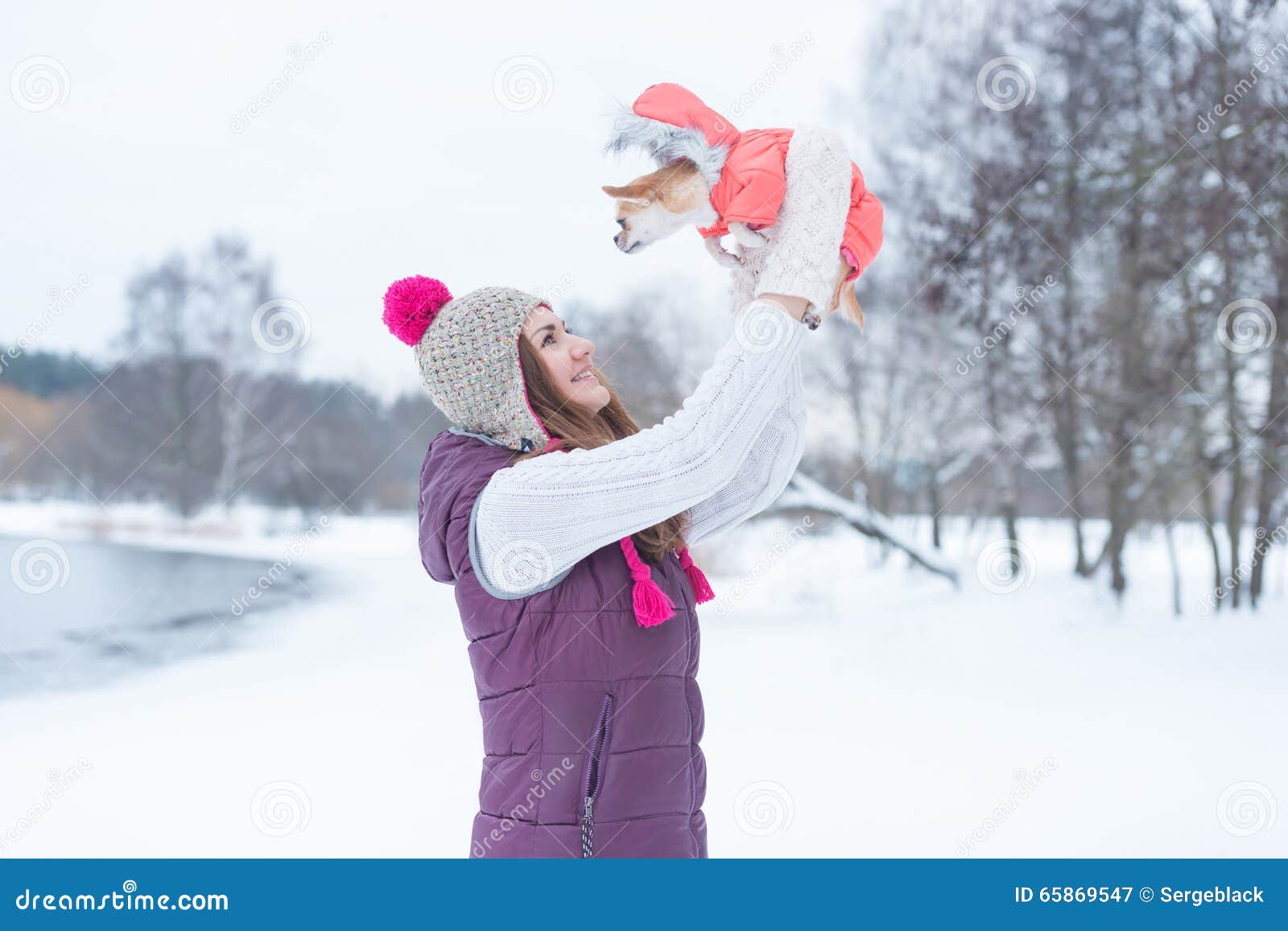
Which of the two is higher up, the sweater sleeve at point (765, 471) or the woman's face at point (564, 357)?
the woman's face at point (564, 357)

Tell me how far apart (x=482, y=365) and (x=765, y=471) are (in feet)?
1.24

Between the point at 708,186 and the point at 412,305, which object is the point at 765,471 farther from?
the point at 412,305

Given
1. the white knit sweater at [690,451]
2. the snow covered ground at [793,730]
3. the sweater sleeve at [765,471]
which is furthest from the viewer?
the snow covered ground at [793,730]

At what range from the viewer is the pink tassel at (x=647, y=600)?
3.64ft

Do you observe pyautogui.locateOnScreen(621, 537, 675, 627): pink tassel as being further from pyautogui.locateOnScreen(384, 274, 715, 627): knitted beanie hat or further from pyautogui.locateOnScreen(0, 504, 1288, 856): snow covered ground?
pyautogui.locateOnScreen(0, 504, 1288, 856): snow covered ground

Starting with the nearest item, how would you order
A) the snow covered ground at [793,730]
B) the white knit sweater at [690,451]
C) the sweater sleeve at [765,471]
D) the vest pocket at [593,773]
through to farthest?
the white knit sweater at [690,451], the vest pocket at [593,773], the sweater sleeve at [765,471], the snow covered ground at [793,730]

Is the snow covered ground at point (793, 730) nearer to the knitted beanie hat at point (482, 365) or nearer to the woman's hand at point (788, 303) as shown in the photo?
the knitted beanie hat at point (482, 365)

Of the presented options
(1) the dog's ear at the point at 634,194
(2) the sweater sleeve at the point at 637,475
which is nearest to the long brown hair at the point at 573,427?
(2) the sweater sleeve at the point at 637,475

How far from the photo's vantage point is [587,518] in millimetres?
1049

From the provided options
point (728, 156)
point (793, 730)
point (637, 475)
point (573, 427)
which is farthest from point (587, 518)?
point (793, 730)

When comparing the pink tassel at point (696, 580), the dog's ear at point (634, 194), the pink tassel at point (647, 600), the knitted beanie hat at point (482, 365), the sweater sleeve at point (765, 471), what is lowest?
the pink tassel at point (647, 600)

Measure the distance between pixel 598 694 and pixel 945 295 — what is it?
21.9 ft

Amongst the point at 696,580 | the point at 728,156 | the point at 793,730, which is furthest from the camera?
the point at 793,730

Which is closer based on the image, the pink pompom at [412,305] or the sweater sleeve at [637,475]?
the sweater sleeve at [637,475]
